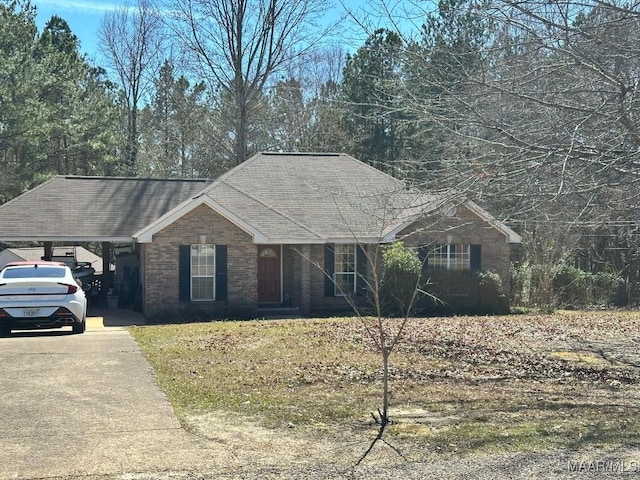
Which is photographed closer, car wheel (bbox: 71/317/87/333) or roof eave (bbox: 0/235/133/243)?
car wheel (bbox: 71/317/87/333)

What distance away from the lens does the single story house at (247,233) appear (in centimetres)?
2188

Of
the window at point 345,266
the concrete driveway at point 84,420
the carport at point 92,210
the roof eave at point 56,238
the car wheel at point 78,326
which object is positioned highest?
the carport at point 92,210

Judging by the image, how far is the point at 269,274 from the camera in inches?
944

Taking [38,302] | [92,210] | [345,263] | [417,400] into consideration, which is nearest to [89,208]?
[92,210]

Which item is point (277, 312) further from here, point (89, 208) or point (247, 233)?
point (89, 208)

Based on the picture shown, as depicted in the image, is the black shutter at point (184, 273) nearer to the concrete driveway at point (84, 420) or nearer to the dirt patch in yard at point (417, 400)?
the dirt patch in yard at point (417, 400)

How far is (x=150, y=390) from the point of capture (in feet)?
29.8

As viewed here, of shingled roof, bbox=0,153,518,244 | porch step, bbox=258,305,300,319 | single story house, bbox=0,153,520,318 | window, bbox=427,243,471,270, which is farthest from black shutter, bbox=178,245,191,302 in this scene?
window, bbox=427,243,471,270

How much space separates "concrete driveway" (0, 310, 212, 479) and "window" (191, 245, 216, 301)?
9.85 meters

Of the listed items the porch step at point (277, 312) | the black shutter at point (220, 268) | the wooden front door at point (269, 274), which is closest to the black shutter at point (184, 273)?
the black shutter at point (220, 268)

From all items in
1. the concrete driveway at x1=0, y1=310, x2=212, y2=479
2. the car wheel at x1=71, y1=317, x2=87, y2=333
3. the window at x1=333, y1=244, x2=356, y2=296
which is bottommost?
the car wheel at x1=71, y1=317, x2=87, y2=333

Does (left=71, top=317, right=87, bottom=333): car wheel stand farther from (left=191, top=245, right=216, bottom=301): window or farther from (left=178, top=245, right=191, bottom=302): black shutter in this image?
(left=191, top=245, right=216, bottom=301): window

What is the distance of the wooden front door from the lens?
2381cm

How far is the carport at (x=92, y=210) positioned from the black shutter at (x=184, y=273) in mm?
2044
